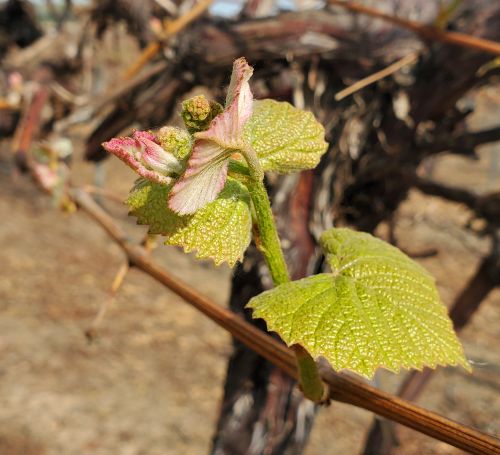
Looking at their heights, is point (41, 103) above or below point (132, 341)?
above

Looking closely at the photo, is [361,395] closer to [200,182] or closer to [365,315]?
[365,315]

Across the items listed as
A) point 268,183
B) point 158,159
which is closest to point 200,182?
point 158,159

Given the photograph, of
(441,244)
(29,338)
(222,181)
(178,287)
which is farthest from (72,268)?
(222,181)

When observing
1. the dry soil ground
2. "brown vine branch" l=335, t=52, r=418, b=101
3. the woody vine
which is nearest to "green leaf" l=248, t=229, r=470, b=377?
the woody vine

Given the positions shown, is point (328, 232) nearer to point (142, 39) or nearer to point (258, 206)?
point (258, 206)

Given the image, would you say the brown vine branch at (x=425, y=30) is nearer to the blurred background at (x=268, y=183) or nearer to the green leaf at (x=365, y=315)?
the blurred background at (x=268, y=183)

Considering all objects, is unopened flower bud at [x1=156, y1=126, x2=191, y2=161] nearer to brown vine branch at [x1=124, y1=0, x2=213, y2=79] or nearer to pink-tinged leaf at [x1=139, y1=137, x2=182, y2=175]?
pink-tinged leaf at [x1=139, y1=137, x2=182, y2=175]

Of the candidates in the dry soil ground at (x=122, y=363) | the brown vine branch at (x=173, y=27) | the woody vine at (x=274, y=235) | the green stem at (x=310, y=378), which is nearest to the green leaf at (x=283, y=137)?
the woody vine at (x=274, y=235)
